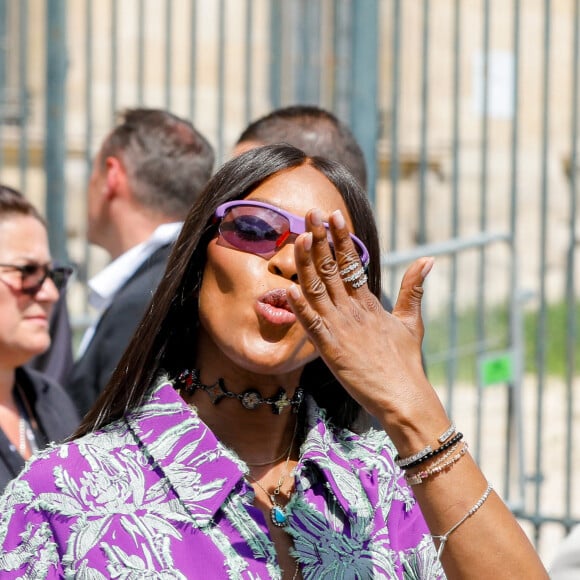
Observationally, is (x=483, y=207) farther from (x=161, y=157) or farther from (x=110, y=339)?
(x=110, y=339)

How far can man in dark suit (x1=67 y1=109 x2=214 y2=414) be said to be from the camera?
3.85 m

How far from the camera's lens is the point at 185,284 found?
1947mm

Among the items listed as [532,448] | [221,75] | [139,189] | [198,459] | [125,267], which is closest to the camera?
[198,459]

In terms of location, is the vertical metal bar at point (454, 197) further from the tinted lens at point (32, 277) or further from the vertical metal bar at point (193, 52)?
the tinted lens at point (32, 277)

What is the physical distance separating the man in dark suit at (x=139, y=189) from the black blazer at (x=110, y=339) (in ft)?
0.55

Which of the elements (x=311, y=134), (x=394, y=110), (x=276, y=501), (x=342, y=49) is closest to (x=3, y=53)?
(x=342, y=49)

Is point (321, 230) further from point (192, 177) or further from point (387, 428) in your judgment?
point (192, 177)

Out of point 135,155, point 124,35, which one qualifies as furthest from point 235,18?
point 135,155

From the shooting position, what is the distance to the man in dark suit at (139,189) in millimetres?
3854

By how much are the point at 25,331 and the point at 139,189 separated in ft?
3.01

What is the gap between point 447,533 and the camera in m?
1.60

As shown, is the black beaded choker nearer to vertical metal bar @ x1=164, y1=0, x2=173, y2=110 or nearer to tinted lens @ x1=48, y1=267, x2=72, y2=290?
tinted lens @ x1=48, y1=267, x2=72, y2=290

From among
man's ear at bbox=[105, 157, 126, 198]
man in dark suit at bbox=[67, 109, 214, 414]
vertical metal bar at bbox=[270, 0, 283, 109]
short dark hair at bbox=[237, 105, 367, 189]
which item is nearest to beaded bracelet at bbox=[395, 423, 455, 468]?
short dark hair at bbox=[237, 105, 367, 189]

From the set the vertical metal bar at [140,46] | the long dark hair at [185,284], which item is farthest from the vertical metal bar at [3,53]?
the long dark hair at [185,284]
